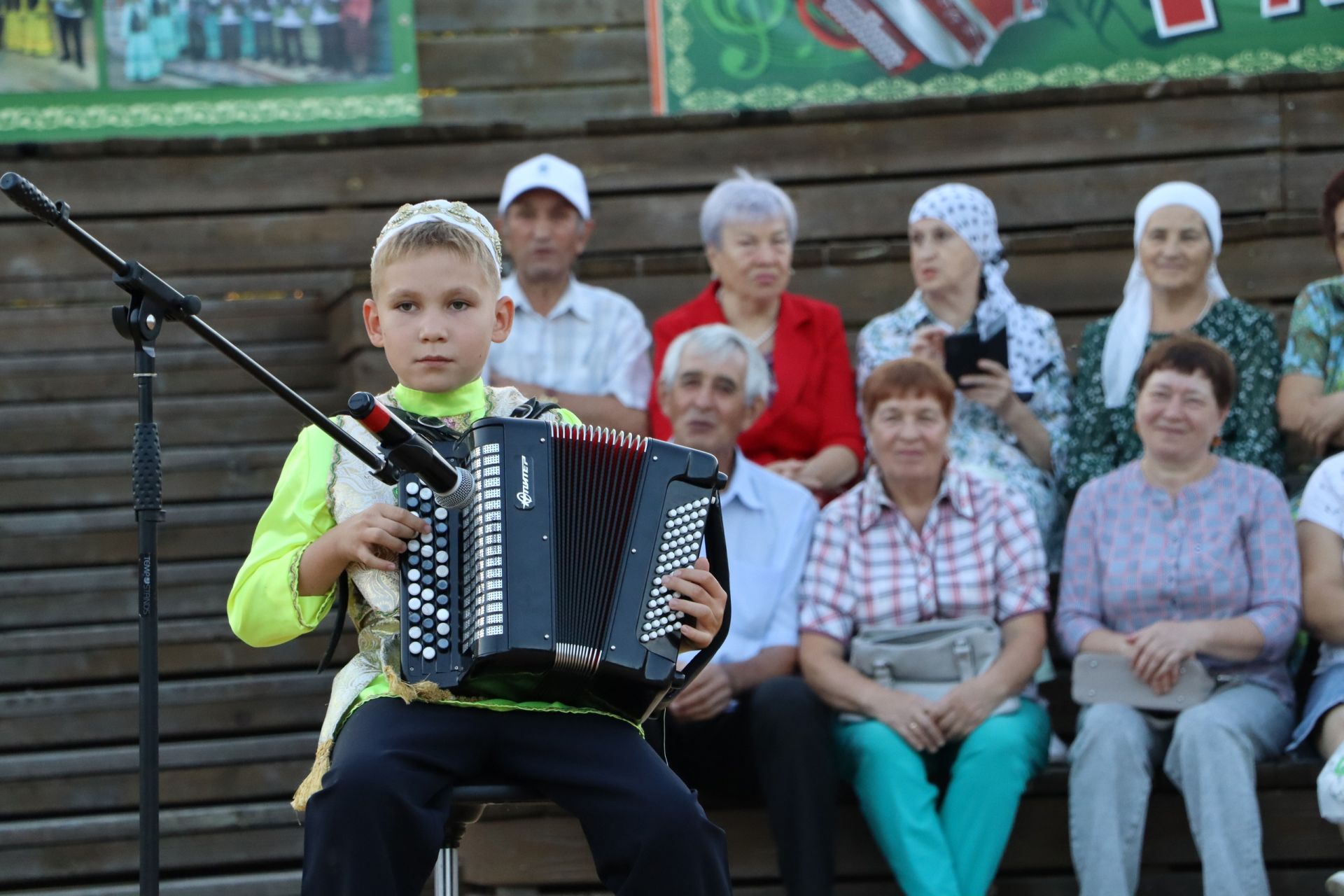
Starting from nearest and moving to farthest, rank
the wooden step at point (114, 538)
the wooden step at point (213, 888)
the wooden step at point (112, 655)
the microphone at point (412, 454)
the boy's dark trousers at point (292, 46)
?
the microphone at point (412, 454)
the wooden step at point (213, 888)
the wooden step at point (112, 655)
the wooden step at point (114, 538)
the boy's dark trousers at point (292, 46)

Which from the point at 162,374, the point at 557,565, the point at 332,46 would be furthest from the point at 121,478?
the point at 557,565

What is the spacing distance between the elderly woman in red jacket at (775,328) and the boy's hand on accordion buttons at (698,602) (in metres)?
1.88

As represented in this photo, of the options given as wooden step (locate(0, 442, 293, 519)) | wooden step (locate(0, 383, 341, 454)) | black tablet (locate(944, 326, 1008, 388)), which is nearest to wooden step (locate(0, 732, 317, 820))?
wooden step (locate(0, 442, 293, 519))

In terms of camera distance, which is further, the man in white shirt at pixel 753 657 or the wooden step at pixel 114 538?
the wooden step at pixel 114 538

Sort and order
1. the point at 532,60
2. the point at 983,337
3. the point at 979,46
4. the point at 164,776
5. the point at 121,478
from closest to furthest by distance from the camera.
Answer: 1. the point at 164,776
2. the point at 983,337
3. the point at 121,478
4. the point at 979,46
5. the point at 532,60

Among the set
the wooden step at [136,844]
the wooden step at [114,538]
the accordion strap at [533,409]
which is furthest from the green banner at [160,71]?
the accordion strap at [533,409]

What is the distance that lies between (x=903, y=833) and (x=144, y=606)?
175 centimetres

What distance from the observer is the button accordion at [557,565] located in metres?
2.53

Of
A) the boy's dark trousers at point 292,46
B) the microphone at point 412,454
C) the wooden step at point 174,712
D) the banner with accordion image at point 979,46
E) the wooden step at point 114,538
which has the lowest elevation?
the wooden step at point 174,712

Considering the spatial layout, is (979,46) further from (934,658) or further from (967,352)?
(934,658)

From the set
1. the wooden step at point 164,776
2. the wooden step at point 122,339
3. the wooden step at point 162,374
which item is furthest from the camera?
the wooden step at point 122,339

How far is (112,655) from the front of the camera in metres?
4.64

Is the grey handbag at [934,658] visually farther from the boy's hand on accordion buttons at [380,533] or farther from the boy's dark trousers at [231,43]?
the boy's dark trousers at [231,43]

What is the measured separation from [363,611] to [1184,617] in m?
2.00
